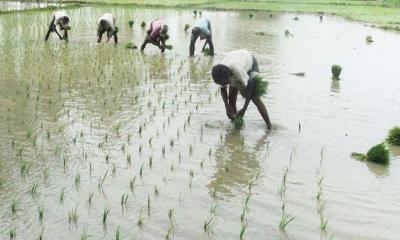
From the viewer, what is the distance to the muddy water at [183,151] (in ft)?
13.6

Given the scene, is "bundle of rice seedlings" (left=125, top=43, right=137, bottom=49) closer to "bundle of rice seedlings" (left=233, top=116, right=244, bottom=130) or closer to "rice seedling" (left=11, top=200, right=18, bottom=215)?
"bundle of rice seedlings" (left=233, top=116, right=244, bottom=130)

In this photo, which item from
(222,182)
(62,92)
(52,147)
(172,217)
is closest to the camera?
(172,217)

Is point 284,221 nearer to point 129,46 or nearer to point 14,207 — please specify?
point 14,207

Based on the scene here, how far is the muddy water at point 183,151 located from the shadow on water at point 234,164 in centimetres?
2

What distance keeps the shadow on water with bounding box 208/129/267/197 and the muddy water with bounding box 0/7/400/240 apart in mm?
20

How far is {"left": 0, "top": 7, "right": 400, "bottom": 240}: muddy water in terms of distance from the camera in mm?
4160

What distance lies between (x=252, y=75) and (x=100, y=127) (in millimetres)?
2011

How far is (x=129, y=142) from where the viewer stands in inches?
236

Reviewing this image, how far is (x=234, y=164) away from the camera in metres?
5.53

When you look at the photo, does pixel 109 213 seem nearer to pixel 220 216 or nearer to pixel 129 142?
pixel 220 216

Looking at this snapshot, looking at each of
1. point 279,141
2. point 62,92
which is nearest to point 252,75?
point 279,141

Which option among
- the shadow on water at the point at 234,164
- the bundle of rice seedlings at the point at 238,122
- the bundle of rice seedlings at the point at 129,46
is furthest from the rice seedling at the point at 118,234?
the bundle of rice seedlings at the point at 129,46

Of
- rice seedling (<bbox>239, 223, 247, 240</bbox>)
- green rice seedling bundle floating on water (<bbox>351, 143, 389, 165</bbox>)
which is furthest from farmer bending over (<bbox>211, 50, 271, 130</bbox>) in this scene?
rice seedling (<bbox>239, 223, 247, 240</bbox>)

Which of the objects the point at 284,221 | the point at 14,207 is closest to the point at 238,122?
the point at 284,221
